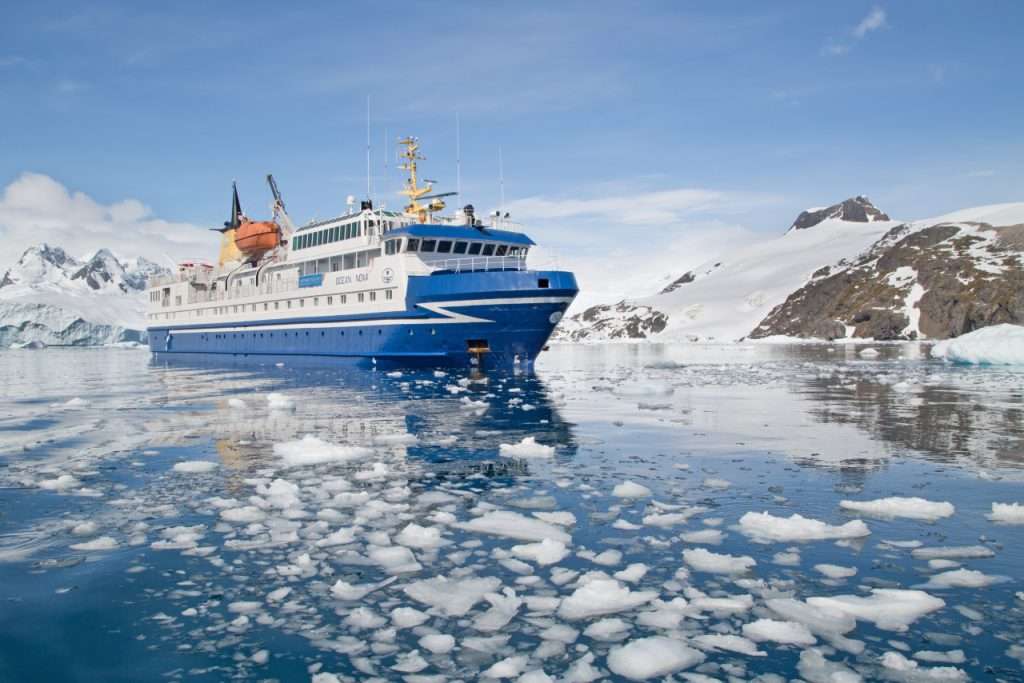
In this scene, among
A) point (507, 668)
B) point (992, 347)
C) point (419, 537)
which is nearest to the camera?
point (507, 668)

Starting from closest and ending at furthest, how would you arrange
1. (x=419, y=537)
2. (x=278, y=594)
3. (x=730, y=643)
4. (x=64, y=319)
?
(x=730, y=643) → (x=278, y=594) → (x=419, y=537) → (x=64, y=319)

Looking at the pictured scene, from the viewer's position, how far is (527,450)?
9.62 m

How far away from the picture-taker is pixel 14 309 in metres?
89.1

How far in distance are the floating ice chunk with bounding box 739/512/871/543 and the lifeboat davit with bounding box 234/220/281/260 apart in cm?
3935

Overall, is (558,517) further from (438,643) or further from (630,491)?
(438,643)

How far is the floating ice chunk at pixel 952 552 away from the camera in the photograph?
5047 millimetres

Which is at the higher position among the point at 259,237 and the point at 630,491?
the point at 259,237

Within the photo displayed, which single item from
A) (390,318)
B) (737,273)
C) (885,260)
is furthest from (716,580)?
(737,273)

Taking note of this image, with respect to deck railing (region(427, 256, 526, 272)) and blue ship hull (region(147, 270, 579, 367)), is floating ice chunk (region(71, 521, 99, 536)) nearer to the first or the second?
blue ship hull (region(147, 270, 579, 367))

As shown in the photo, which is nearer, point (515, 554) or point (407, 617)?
point (407, 617)

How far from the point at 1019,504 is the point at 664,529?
10.9 ft

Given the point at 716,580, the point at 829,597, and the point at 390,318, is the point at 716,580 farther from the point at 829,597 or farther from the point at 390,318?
the point at 390,318

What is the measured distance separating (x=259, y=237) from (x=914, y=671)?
4259 centimetres

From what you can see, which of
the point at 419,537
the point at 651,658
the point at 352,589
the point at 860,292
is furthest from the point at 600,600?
the point at 860,292
